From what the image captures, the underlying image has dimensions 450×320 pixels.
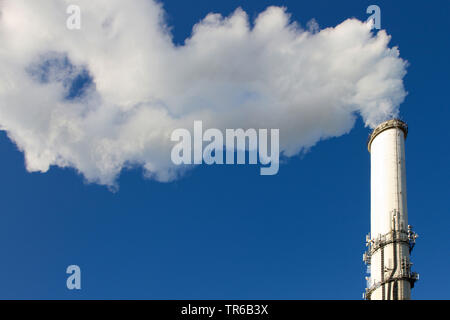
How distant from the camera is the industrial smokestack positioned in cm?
6869

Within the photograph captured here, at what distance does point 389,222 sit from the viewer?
72500 millimetres

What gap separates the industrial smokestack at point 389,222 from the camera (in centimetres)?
6869

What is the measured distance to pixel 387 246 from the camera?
233 feet
